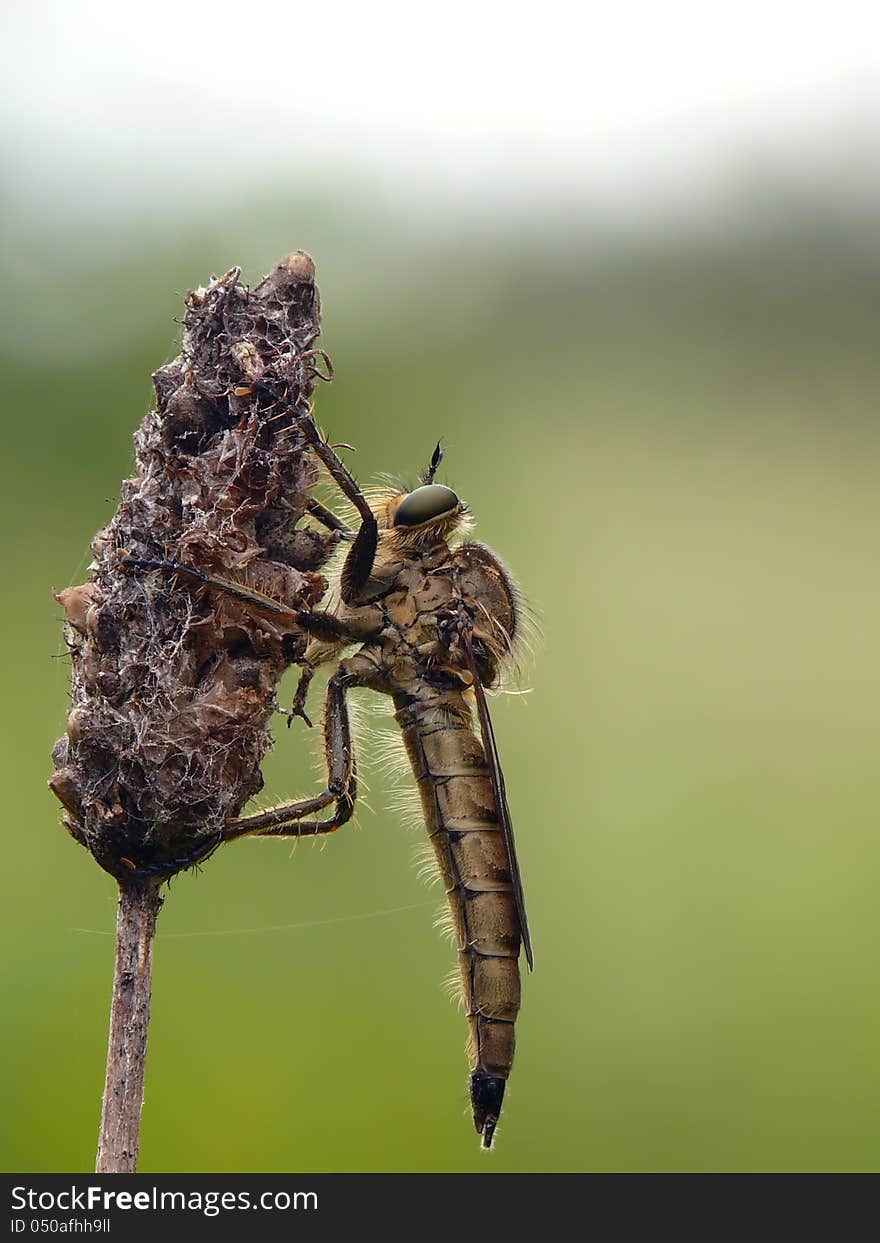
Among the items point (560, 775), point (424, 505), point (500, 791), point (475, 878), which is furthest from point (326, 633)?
point (560, 775)

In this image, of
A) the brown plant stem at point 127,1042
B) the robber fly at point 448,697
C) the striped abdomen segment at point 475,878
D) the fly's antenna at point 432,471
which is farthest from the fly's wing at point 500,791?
the brown plant stem at point 127,1042

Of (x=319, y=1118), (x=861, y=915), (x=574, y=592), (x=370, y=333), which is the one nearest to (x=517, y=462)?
(x=574, y=592)

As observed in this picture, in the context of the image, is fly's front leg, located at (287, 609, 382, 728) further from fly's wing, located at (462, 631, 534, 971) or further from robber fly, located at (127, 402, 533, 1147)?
fly's wing, located at (462, 631, 534, 971)

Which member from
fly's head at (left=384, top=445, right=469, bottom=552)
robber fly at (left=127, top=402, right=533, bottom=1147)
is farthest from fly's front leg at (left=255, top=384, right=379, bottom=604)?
fly's head at (left=384, top=445, right=469, bottom=552)

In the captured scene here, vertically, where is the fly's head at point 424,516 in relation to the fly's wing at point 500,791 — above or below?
above

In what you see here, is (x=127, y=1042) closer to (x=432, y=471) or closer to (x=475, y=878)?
(x=475, y=878)

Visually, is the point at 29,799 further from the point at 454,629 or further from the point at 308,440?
the point at 308,440

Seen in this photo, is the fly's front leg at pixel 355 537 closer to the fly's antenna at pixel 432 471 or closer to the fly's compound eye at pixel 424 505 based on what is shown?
the fly's compound eye at pixel 424 505
